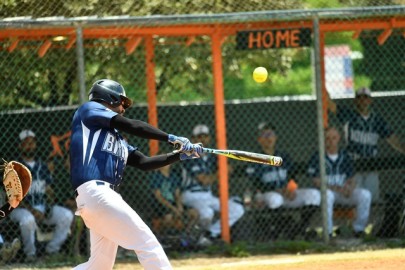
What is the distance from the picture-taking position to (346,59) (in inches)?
634

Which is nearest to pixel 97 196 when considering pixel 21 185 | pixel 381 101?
pixel 21 185

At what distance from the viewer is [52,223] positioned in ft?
31.5

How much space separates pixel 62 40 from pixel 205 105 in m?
2.23

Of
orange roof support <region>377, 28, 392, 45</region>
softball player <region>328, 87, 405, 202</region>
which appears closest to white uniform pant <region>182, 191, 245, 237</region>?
softball player <region>328, 87, 405, 202</region>

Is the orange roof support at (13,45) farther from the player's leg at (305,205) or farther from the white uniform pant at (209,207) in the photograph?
the player's leg at (305,205)

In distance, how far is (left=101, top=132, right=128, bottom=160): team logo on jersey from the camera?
20.9 ft

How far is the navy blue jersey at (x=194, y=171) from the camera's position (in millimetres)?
10273

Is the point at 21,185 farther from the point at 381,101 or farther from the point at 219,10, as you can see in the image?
the point at 381,101

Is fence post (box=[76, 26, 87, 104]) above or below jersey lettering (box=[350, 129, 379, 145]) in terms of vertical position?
above

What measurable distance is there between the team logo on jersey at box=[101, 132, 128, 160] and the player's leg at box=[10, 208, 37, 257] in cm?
303

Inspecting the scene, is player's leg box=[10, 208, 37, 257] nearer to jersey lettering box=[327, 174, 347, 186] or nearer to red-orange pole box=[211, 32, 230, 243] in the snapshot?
red-orange pole box=[211, 32, 230, 243]

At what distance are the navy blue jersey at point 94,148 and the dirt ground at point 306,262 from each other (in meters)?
2.84

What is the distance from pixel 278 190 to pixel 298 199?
259 millimetres

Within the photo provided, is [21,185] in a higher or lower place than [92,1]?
lower
